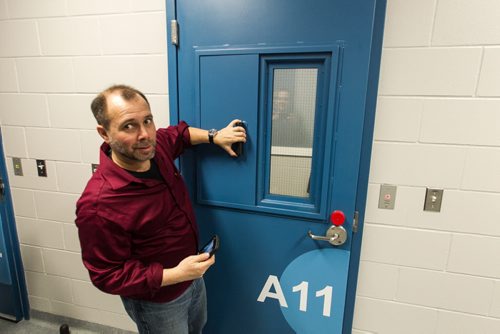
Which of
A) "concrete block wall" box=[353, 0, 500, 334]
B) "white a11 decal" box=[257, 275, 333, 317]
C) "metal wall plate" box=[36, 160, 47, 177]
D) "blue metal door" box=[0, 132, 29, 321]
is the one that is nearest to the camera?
"concrete block wall" box=[353, 0, 500, 334]

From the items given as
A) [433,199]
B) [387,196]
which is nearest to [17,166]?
[387,196]

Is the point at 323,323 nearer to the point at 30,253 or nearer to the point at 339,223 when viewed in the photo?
the point at 339,223

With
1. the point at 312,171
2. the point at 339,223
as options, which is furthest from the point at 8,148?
the point at 339,223

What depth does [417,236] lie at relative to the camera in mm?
1218

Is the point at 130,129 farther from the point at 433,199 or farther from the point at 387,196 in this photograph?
the point at 433,199

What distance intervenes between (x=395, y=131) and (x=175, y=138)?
2.95 ft

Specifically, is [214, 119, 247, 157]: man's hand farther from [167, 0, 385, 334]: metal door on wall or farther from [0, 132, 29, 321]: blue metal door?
[0, 132, 29, 321]: blue metal door

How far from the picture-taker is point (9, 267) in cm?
181

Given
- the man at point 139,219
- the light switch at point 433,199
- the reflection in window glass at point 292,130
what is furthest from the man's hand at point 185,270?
the light switch at point 433,199

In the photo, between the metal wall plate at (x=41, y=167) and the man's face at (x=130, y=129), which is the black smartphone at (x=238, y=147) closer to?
the man's face at (x=130, y=129)

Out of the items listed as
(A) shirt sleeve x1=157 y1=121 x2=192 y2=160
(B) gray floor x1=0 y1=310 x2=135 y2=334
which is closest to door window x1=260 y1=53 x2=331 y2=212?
(A) shirt sleeve x1=157 y1=121 x2=192 y2=160

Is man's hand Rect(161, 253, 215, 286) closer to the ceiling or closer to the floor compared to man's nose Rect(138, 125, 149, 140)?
closer to the floor

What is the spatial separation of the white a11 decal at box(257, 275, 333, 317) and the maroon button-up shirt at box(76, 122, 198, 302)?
1.45ft

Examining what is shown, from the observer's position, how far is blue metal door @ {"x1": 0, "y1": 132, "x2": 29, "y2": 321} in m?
1.74
